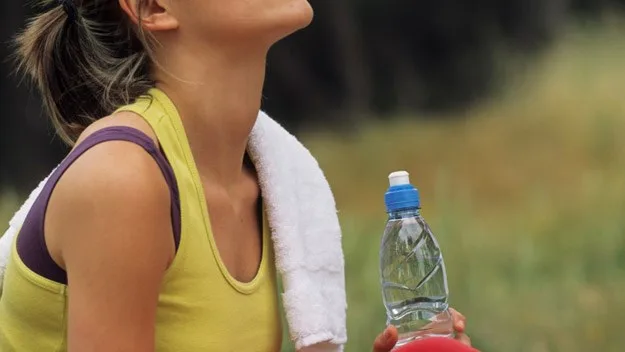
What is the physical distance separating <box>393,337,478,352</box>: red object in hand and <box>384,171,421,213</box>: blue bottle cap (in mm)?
220

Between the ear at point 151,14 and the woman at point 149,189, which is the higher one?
the ear at point 151,14

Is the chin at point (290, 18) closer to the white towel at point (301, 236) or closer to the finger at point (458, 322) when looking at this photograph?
the white towel at point (301, 236)

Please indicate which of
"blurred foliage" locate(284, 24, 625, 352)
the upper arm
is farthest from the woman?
"blurred foliage" locate(284, 24, 625, 352)

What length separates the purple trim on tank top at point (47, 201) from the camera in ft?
4.47

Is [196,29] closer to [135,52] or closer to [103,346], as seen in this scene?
[135,52]

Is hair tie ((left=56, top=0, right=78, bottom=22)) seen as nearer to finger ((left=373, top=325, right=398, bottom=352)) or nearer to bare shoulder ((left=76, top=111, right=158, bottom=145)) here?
bare shoulder ((left=76, top=111, right=158, bottom=145))

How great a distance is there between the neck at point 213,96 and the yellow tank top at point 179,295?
3 cm

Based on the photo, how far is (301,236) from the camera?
1.70m

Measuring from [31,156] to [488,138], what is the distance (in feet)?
5.51

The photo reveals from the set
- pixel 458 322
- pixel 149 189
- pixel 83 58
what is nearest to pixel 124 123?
pixel 149 189

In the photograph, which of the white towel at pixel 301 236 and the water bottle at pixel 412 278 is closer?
the white towel at pixel 301 236

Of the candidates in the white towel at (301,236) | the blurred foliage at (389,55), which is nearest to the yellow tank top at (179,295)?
the white towel at (301,236)

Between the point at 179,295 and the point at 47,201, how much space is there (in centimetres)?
21

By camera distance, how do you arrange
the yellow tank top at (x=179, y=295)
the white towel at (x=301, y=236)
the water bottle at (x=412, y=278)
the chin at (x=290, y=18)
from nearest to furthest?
the yellow tank top at (x=179, y=295), the chin at (x=290, y=18), the white towel at (x=301, y=236), the water bottle at (x=412, y=278)
